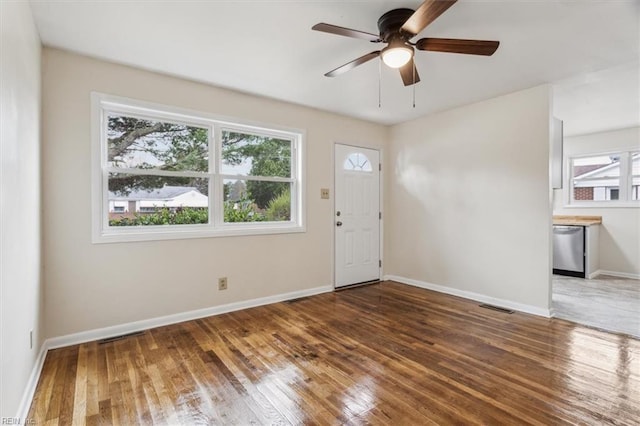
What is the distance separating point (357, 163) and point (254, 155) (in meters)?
1.61

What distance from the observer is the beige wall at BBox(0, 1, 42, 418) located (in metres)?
1.45

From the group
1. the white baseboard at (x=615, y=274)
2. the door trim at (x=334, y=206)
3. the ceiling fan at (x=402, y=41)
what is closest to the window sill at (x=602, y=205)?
the white baseboard at (x=615, y=274)

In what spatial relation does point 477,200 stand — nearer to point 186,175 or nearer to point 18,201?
point 186,175

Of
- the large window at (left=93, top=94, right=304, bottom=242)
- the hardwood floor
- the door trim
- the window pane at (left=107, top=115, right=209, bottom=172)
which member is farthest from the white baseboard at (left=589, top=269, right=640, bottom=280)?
the window pane at (left=107, top=115, right=209, bottom=172)

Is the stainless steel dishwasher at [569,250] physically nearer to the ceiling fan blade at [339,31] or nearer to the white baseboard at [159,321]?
the white baseboard at [159,321]

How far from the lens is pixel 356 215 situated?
459 centimetres

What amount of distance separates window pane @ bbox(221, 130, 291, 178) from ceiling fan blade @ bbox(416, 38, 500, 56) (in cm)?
221

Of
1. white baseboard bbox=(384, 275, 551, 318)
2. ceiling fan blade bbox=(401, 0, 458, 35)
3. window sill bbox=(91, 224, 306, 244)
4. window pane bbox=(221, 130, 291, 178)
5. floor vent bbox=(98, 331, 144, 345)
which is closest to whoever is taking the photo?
ceiling fan blade bbox=(401, 0, 458, 35)

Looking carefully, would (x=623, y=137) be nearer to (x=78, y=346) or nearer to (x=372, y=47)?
(x=372, y=47)

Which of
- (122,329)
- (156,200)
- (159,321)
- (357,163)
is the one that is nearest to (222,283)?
(159,321)

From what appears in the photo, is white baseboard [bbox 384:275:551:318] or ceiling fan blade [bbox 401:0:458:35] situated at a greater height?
ceiling fan blade [bbox 401:0:458:35]

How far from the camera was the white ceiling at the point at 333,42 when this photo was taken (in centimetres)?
206

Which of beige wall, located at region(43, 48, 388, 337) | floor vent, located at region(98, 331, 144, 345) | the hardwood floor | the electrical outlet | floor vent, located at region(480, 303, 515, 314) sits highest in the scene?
beige wall, located at region(43, 48, 388, 337)

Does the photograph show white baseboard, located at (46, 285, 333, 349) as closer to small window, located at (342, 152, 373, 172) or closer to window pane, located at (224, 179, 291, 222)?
window pane, located at (224, 179, 291, 222)
